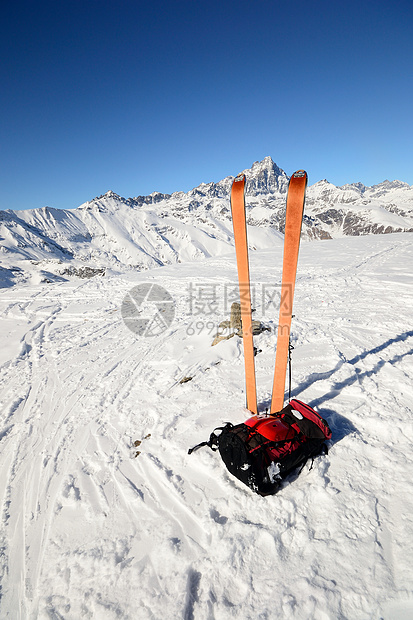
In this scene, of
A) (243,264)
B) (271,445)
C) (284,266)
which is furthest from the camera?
(243,264)

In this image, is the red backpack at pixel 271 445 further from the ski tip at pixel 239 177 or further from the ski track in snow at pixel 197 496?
the ski tip at pixel 239 177

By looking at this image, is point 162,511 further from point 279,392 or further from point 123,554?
point 279,392

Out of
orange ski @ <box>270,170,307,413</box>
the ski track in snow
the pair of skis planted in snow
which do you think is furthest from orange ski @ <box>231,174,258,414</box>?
the ski track in snow

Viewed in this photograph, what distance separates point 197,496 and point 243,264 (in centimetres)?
302

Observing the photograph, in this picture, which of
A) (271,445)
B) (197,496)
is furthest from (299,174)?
(197,496)

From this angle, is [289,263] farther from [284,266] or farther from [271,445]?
[271,445]

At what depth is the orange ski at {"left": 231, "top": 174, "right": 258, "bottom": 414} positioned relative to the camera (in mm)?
3525

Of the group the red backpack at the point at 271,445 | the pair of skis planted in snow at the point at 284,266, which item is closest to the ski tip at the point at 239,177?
the pair of skis planted in snow at the point at 284,266

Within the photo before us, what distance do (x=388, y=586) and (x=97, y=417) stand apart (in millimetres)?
4647

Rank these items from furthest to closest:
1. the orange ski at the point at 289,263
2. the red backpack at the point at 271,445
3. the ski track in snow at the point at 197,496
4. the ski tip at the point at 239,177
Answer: the ski tip at the point at 239,177, the orange ski at the point at 289,263, the red backpack at the point at 271,445, the ski track in snow at the point at 197,496

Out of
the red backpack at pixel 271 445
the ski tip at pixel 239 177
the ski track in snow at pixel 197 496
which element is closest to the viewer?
the ski track in snow at pixel 197 496

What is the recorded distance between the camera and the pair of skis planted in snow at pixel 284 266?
3.04 m

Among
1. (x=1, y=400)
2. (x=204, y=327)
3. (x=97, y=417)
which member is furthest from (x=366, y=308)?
(x=1, y=400)

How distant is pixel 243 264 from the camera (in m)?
3.69
